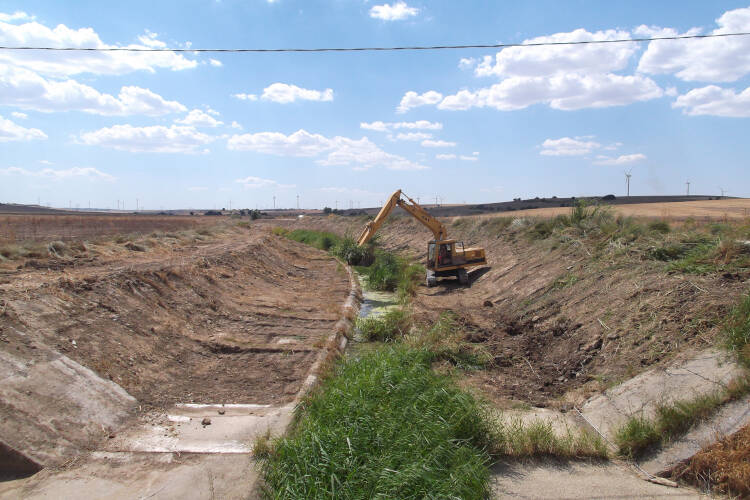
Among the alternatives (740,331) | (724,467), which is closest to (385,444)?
(724,467)

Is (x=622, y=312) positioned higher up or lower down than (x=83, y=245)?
lower down

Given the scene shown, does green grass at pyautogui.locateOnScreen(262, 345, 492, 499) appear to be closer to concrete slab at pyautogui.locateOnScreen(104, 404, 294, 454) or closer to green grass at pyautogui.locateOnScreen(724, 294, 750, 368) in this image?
concrete slab at pyautogui.locateOnScreen(104, 404, 294, 454)

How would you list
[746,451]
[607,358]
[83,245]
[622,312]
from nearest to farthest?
[746,451]
[607,358]
[622,312]
[83,245]

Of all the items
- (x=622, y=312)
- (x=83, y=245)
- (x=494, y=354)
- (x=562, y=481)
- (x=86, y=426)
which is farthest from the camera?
(x=83, y=245)

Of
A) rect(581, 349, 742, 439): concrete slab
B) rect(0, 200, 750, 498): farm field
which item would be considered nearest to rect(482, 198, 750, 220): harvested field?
rect(0, 200, 750, 498): farm field

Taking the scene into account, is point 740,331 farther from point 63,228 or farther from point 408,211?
point 63,228

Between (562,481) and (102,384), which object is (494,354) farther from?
(102,384)

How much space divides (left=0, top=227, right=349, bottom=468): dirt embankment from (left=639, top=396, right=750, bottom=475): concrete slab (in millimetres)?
5463

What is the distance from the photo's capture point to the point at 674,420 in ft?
19.9

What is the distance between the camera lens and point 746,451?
16.9 ft

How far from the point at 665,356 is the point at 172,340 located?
9.22 meters

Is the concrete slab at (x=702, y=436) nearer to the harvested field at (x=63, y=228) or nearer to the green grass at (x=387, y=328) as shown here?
the green grass at (x=387, y=328)

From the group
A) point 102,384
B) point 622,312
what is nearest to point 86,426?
point 102,384

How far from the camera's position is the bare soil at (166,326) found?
8.27 m
